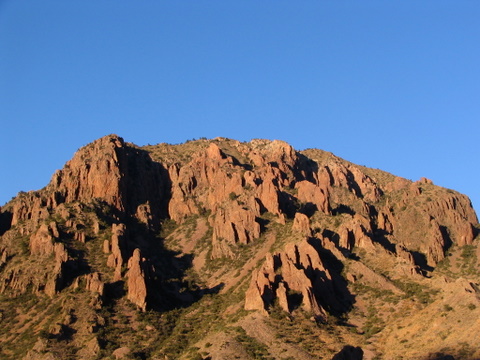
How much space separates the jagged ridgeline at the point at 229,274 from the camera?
129m

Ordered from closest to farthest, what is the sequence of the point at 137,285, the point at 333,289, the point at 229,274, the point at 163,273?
1. the point at 333,289
2. the point at 137,285
3. the point at 229,274
4. the point at 163,273

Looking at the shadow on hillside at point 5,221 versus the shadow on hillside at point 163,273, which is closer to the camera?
the shadow on hillside at point 163,273

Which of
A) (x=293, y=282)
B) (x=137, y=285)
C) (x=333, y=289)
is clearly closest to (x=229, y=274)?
(x=137, y=285)

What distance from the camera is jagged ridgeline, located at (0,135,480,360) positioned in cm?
12938

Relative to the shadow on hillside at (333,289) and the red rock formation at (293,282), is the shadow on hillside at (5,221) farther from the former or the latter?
the shadow on hillside at (333,289)

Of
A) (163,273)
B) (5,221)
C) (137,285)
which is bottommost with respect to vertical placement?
(137,285)

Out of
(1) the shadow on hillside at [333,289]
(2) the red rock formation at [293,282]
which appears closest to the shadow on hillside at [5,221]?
(2) the red rock formation at [293,282]

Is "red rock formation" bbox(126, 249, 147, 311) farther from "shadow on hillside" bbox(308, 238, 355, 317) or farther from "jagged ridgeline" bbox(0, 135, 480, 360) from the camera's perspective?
"shadow on hillside" bbox(308, 238, 355, 317)

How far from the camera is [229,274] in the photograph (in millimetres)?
164500

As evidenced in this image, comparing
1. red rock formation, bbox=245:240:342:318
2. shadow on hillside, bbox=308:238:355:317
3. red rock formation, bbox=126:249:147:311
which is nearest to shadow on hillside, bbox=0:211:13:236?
red rock formation, bbox=126:249:147:311

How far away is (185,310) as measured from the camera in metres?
153

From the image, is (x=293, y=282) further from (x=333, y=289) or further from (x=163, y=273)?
(x=163, y=273)

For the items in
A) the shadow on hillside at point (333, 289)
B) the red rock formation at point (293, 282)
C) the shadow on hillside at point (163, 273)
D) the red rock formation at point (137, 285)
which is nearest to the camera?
the red rock formation at point (293, 282)

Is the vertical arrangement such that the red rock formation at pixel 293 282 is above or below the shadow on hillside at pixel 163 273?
below
